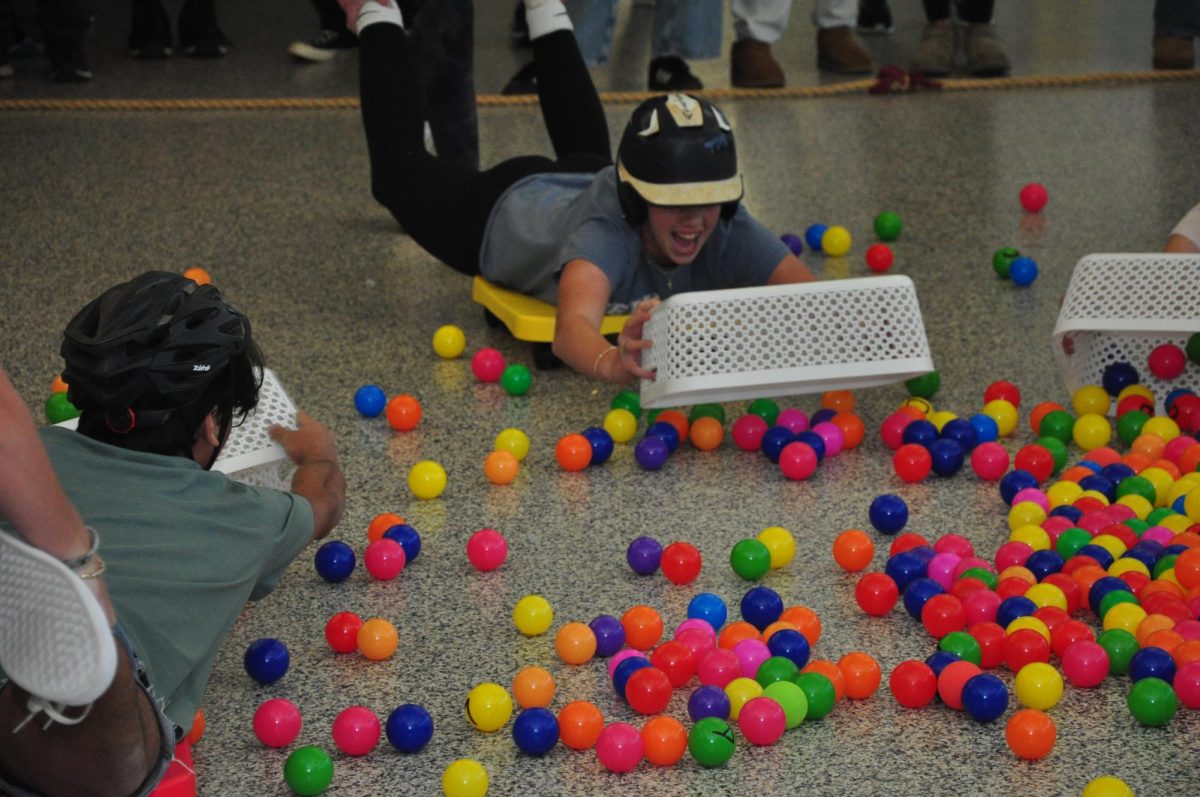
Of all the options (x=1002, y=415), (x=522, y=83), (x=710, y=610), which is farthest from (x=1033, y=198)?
(x=710, y=610)

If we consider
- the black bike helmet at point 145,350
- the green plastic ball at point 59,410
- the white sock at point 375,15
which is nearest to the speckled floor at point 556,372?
the green plastic ball at point 59,410

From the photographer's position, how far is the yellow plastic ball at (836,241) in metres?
3.04

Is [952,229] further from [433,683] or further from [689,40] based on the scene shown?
[433,683]

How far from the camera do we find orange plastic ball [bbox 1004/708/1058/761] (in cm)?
143

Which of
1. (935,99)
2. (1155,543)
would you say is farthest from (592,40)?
(1155,543)

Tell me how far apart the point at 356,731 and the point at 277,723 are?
0.28 feet

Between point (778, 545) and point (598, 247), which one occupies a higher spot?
point (598, 247)

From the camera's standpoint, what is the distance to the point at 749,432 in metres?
2.18

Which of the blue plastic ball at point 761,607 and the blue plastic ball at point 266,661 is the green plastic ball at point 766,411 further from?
the blue plastic ball at point 266,661

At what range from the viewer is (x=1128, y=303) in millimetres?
2150

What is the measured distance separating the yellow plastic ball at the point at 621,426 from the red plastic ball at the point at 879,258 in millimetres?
929

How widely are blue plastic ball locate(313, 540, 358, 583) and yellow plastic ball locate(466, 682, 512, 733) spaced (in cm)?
36

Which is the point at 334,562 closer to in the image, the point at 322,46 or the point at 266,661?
the point at 266,661

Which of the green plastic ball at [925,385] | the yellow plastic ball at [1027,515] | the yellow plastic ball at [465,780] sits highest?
the yellow plastic ball at [465,780]
